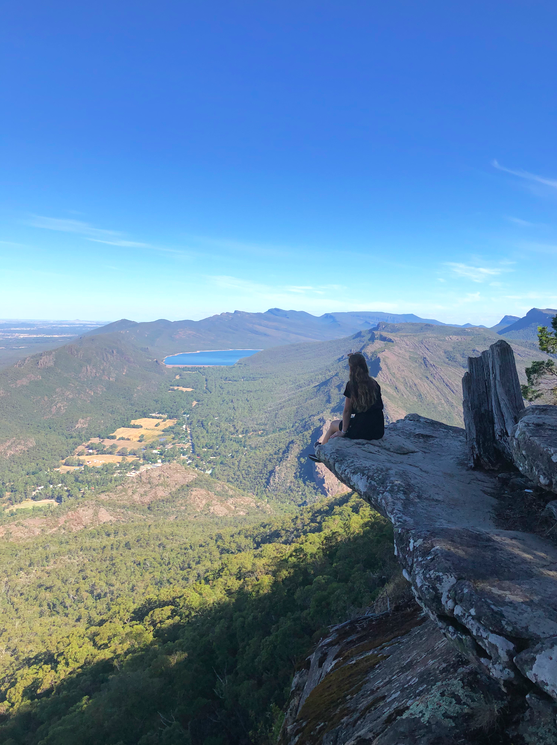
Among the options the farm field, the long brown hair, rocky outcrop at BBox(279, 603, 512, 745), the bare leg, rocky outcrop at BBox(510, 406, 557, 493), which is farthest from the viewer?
the farm field

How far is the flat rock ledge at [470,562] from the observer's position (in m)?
3.43

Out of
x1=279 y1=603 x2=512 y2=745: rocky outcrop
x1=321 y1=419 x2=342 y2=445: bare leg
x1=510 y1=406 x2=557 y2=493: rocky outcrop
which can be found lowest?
x1=279 y1=603 x2=512 y2=745: rocky outcrop

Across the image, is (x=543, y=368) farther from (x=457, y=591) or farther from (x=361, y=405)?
(x=457, y=591)

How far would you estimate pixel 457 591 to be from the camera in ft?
13.4

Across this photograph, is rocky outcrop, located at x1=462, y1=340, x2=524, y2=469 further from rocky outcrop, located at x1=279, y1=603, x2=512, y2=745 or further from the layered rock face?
rocky outcrop, located at x1=279, y1=603, x2=512, y2=745

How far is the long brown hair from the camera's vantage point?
356 inches

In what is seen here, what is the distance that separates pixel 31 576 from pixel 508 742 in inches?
5201

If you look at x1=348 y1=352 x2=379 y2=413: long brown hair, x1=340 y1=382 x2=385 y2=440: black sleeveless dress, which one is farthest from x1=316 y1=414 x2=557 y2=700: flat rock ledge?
x1=348 y1=352 x2=379 y2=413: long brown hair

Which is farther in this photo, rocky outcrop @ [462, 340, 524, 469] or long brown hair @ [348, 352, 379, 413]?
long brown hair @ [348, 352, 379, 413]

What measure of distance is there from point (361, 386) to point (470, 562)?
16.6ft

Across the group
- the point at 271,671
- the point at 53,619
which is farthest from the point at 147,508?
the point at 271,671

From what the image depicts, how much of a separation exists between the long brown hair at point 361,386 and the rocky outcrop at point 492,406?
2.38 meters

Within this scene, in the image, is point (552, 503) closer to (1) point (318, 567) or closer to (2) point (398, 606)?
(2) point (398, 606)

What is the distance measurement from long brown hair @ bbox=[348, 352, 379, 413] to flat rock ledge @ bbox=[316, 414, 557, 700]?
1410 mm
